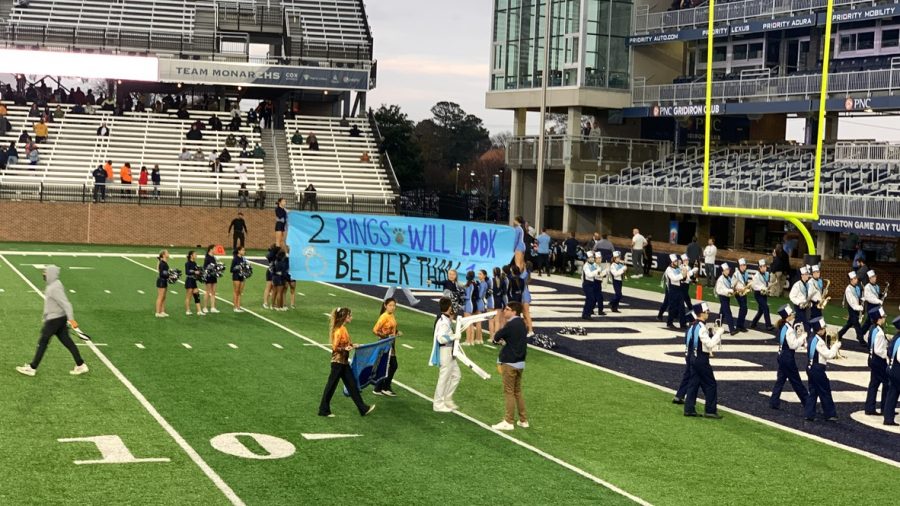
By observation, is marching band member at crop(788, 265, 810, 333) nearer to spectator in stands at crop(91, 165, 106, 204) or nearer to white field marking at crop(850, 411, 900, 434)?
white field marking at crop(850, 411, 900, 434)

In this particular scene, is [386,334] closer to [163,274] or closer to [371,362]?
[371,362]

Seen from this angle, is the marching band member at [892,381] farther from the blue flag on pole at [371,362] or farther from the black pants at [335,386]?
the black pants at [335,386]

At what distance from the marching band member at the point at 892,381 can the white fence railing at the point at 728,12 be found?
88.5 ft

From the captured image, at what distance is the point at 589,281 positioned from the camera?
91.1ft

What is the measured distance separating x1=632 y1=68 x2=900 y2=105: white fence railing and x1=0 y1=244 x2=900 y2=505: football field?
75.9 ft

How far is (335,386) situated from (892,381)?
7.42 metres

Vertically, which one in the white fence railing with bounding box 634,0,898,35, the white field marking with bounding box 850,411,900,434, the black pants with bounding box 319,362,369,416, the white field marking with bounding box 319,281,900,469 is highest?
the white fence railing with bounding box 634,0,898,35

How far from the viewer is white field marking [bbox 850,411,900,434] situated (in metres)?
16.7

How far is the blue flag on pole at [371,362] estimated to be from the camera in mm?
16359

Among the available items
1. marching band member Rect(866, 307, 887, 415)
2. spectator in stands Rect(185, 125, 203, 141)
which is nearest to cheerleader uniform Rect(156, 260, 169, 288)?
marching band member Rect(866, 307, 887, 415)

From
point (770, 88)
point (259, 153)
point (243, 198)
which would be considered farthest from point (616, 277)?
point (259, 153)

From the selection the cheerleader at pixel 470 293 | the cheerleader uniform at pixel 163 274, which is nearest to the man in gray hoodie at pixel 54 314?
the cheerleader uniform at pixel 163 274

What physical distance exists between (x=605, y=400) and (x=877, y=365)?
373cm

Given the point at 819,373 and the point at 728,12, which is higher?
the point at 728,12
